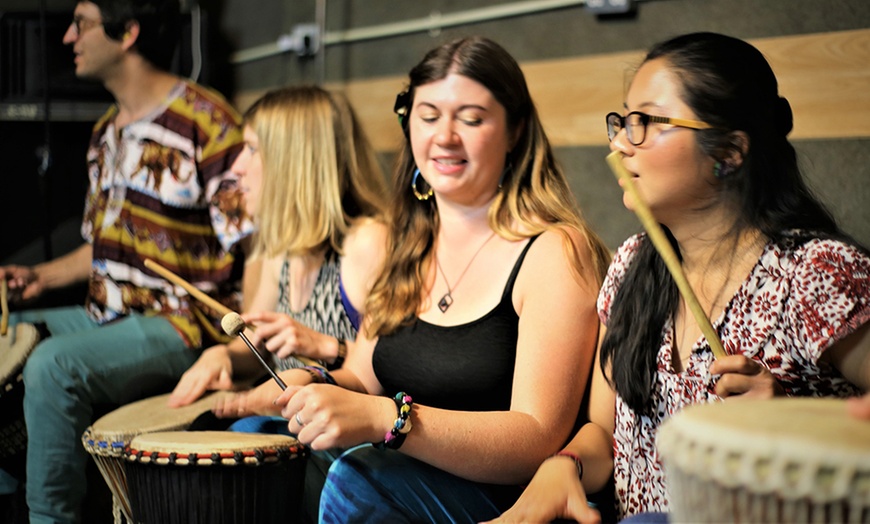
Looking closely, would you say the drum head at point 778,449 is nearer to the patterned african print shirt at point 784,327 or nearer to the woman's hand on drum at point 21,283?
the patterned african print shirt at point 784,327

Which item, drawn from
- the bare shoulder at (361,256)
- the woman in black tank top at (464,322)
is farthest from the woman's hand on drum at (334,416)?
the bare shoulder at (361,256)

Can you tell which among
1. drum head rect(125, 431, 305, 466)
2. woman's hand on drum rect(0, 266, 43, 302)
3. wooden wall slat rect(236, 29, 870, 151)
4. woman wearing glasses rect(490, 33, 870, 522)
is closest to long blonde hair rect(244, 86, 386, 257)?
wooden wall slat rect(236, 29, 870, 151)

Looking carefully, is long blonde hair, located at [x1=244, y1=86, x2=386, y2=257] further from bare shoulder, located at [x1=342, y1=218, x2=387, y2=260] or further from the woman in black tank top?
the woman in black tank top

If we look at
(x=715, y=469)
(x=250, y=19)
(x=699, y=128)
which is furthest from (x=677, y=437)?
(x=250, y=19)

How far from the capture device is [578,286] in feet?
6.60

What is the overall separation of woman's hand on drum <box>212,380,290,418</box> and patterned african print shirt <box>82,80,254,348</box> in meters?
0.68

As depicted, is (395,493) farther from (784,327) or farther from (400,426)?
(784,327)

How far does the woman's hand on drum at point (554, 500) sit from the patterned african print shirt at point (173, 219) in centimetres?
167

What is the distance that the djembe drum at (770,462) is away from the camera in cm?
107

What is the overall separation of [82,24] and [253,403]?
1.78 meters

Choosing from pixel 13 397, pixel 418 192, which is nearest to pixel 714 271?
pixel 418 192

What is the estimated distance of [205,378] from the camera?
2.66 metres

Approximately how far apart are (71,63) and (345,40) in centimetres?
112

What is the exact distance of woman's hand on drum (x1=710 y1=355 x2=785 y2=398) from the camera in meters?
1.45
